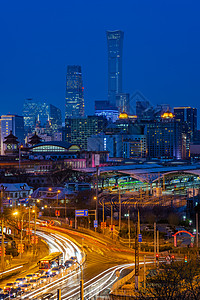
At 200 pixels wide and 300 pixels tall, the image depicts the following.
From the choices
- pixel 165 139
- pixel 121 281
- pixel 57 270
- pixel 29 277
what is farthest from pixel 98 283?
pixel 165 139

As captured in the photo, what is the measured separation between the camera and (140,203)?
176 feet

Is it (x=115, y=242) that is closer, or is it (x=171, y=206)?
(x=115, y=242)

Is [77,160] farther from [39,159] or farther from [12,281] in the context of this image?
[12,281]

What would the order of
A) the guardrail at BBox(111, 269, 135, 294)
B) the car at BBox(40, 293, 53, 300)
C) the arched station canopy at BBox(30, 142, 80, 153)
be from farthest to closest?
1. the arched station canopy at BBox(30, 142, 80, 153)
2. the guardrail at BBox(111, 269, 135, 294)
3. the car at BBox(40, 293, 53, 300)

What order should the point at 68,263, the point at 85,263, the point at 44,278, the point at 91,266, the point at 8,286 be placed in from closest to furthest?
1. the point at 8,286
2. the point at 44,278
3. the point at 68,263
4. the point at 91,266
5. the point at 85,263

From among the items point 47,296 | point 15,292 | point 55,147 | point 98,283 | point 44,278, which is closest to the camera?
point 47,296

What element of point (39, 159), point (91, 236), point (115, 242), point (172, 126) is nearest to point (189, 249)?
point (115, 242)

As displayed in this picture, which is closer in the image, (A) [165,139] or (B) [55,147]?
(B) [55,147]

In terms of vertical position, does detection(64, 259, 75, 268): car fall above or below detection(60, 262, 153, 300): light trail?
above

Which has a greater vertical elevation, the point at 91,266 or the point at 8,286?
the point at 8,286

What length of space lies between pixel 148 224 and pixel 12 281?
22.3 m

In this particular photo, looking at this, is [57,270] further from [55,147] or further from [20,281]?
[55,147]

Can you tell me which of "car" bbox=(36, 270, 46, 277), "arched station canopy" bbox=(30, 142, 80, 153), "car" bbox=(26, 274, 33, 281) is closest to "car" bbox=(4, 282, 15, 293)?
"car" bbox=(26, 274, 33, 281)

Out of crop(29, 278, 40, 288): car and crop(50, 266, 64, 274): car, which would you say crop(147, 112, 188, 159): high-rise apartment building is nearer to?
crop(50, 266, 64, 274): car
